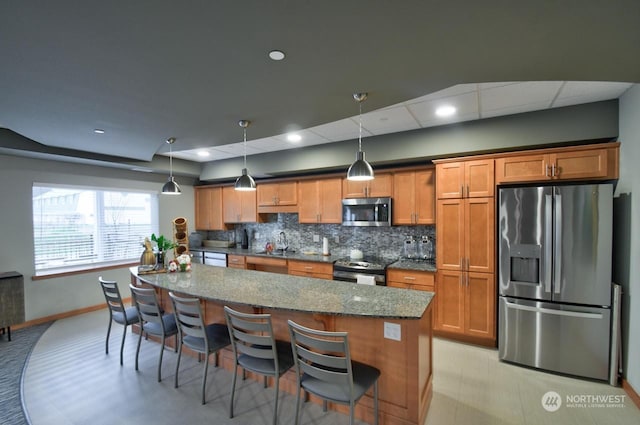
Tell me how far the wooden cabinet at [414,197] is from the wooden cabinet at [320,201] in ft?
2.94

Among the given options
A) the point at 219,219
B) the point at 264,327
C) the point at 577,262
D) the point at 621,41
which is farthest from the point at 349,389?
the point at 219,219

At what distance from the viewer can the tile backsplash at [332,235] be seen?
14.0ft

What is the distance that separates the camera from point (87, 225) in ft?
15.2

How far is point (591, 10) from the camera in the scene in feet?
3.85

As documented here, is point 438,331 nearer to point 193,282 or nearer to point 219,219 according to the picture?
point 193,282

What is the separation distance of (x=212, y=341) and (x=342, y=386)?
1.25 meters

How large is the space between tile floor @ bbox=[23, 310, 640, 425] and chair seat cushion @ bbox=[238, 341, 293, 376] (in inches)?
16.0

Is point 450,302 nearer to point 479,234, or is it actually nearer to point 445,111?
point 479,234

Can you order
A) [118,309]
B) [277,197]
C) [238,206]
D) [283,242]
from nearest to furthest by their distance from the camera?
[118,309] → [277,197] → [283,242] → [238,206]

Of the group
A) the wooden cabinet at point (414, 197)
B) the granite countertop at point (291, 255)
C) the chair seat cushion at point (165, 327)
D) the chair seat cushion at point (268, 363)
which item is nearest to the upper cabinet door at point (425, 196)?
the wooden cabinet at point (414, 197)

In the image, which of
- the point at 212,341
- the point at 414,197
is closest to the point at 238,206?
the point at 414,197

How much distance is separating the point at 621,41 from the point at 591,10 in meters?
0.41

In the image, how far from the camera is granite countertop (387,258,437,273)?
351 centimetres

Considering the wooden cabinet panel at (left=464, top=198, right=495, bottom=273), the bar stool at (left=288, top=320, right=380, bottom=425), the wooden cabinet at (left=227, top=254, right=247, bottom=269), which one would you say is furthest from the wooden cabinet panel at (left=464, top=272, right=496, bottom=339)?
the wooden cabinet at (left=227, top=254, right=247, bottom=269)
